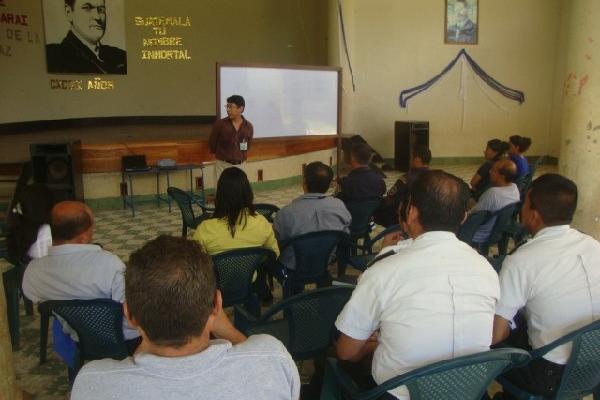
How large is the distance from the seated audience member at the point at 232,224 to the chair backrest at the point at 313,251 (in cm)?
14

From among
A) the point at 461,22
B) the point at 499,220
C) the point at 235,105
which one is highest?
the point at 461,22

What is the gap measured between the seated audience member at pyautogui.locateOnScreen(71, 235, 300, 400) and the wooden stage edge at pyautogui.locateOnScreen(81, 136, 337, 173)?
5970mm

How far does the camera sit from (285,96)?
25.4 feet

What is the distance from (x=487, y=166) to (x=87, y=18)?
752 centimetres

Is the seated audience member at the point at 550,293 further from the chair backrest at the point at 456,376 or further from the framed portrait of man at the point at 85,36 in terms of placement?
the framed portrait of man at the point at 85,36

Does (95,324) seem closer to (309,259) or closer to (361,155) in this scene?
(309,259)

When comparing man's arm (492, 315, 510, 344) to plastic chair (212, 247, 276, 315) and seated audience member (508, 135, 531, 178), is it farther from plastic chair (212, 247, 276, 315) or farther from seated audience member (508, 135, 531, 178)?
seated audience member (508, 135, 531, 178)

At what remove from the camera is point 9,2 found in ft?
26.9

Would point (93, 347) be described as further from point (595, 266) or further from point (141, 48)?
point (141, 48)

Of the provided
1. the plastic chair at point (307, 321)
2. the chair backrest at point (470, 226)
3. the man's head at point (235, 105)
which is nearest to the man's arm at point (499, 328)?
the plastic chair at point (307, 321)

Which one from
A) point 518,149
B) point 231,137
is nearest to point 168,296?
point 518,149

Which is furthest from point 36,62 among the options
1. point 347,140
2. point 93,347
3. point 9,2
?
point 93,347

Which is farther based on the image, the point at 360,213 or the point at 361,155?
the point at 361,155

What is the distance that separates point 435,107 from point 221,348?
9860 millimetres
